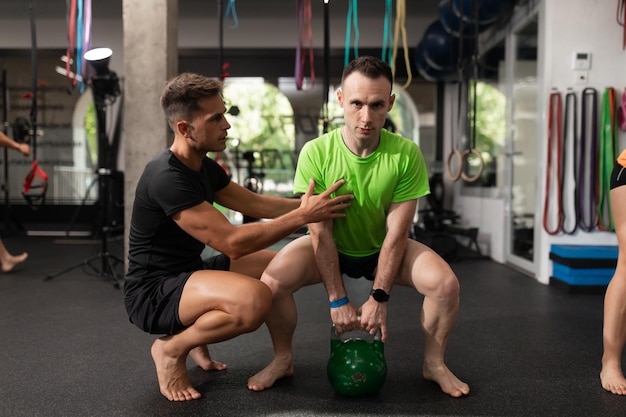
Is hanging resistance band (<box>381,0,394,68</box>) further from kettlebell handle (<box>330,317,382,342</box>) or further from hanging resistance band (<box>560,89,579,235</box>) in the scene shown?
kettlebell handle (<box>330,317,382,342</box>)

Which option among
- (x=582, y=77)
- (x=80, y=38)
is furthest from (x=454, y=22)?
(x=80, y=38)

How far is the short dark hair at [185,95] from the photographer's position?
1854 millimetres

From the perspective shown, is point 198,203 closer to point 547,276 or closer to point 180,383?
point 180,383

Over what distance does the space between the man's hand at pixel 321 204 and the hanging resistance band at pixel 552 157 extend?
8.78ft

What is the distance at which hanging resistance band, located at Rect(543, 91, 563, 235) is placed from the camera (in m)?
3.98

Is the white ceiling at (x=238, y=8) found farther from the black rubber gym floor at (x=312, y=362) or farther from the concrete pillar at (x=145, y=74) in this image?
the black rubber gym floor at (x=312, y=362)

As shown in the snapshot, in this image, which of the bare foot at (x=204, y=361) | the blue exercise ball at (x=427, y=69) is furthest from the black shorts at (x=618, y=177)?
the blue exercise ball at (x=427, y=69)

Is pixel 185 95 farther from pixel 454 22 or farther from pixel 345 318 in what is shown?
pixel 454 22

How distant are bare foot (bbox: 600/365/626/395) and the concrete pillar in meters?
2.89

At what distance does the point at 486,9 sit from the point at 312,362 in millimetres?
3585

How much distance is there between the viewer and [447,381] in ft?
6.41

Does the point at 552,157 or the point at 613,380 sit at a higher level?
the point at 552,157

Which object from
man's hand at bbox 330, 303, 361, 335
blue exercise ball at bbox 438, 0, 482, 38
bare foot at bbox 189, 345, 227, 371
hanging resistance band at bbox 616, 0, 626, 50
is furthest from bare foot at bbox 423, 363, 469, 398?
blue exercise ball at bbox 438, 0, 482, 38

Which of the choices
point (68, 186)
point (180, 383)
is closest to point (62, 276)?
point (180, 383)
